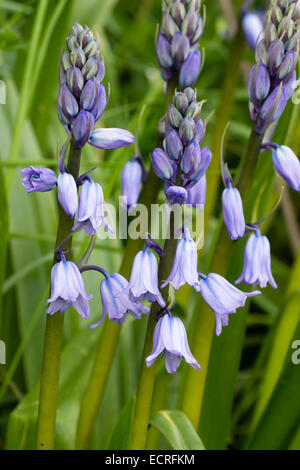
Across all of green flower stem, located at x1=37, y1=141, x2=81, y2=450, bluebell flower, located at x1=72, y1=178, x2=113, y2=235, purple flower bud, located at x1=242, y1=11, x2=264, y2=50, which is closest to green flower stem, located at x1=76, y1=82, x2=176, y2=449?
green flower stem, located at x1=37, y1=141, x2=81, y2=450

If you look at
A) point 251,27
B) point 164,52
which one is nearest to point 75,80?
point 164,52

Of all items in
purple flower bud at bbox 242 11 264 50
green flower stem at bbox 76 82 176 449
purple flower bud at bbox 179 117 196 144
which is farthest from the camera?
purple flower bud at bbox 242 11 264 50

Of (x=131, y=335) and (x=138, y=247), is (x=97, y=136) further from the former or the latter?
(x=131, y=335)

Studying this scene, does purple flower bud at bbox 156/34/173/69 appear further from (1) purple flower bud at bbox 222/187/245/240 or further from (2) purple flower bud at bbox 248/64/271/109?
(1) purple flower bud at bbox 222/187/245/240

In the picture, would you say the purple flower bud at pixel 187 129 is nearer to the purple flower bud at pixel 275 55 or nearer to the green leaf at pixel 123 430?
the purple flower bud at pixel 275 55

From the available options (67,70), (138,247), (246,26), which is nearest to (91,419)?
(138,247)

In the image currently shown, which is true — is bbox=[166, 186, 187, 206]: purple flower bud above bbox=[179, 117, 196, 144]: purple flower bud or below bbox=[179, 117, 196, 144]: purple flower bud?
below
